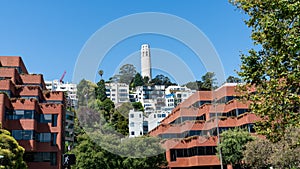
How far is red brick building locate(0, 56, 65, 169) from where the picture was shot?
3598 centimetres

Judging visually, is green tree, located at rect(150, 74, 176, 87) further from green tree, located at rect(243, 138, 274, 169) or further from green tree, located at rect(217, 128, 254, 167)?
green tree, located at rect(217, 128, 254, 167)

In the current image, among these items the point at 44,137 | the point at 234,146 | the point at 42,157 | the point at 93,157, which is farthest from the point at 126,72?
the point at 44,137

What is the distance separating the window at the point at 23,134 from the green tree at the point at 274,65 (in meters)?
27.4

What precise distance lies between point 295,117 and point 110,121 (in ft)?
64.6

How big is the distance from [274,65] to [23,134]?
29411 mm

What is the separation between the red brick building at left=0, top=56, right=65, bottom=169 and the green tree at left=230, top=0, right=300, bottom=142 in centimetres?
2633

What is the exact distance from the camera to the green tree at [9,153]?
968 inches

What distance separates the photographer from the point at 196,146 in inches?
1467

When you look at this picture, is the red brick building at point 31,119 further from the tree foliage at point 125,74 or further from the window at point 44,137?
the tree foliage at point 125,74

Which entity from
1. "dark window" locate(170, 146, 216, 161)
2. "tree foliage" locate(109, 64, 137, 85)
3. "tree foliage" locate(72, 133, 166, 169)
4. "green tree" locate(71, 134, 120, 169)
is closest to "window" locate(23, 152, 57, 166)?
"green tree" locate(71, 134, 120, 169)

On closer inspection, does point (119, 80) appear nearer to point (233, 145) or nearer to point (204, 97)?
point (233, 145)

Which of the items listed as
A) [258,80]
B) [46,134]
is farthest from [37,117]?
[258,80]

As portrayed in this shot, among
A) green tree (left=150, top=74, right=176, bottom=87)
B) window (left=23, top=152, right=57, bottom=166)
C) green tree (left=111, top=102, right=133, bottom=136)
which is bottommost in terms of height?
window (left=23, top=152, right=57, bottom=166)

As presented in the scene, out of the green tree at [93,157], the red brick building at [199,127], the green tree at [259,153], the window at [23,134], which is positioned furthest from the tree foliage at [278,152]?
the window at [23,134]
